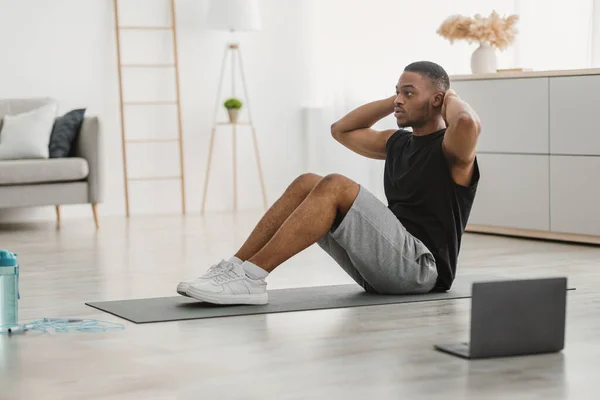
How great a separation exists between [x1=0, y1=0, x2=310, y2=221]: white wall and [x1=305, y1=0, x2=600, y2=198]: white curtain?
178 mm

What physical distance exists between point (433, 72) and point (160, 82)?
4474 mm

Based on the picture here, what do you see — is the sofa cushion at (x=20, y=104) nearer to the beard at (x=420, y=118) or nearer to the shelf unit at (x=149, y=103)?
the shelf unit at (x=149, y=103)

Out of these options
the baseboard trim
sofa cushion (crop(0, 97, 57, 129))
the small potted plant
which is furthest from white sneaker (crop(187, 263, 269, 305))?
the small potted plant

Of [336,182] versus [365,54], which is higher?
[365,54]

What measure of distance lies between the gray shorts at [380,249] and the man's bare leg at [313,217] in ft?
0.12

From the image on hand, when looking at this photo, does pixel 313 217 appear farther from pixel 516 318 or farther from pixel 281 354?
pixel 516 318

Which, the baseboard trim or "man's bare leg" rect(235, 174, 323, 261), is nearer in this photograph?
"man's bare leg" rect(235, 174, 323, 261)

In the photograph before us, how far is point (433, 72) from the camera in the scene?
354 cm

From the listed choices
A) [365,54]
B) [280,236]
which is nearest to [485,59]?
[365,54]

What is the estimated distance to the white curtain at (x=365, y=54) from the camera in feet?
25.6

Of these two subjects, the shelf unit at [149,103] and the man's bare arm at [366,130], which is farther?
the shelf unit at [149,103]

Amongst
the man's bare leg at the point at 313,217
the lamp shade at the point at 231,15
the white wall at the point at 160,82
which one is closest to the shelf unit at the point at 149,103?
the white wall at the point at 160,82

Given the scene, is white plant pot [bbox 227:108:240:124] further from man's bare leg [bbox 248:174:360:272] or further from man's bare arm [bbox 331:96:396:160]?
man's bare leg [bbox 248:174:360:272]

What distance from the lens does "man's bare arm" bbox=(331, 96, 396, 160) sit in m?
3.80
